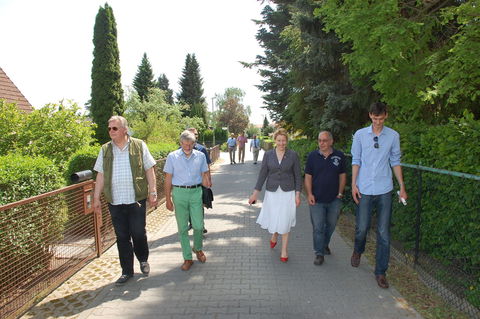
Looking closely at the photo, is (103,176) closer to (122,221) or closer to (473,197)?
(122,221)

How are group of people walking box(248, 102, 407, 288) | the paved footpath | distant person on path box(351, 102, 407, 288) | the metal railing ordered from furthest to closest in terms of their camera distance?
group of people walking box(248, 102, 407, 288) → distant person on path box(351, 102, 407, 288) → the metal railing → the paved footpath

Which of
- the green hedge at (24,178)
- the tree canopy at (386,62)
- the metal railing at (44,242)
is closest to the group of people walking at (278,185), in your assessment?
the metal railing at (44,242)

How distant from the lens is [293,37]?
12312 millimetres

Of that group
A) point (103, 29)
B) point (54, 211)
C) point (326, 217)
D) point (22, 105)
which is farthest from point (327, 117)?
point (103, 29)

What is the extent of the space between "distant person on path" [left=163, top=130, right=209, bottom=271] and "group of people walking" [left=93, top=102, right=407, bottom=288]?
0.01 meters

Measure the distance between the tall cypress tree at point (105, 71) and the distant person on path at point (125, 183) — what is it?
19159mm

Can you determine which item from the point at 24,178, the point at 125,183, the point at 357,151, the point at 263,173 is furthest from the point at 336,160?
the point at 24,178

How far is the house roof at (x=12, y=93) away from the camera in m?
14.6

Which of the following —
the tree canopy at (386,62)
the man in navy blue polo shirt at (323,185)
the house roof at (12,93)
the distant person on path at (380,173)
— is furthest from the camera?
the house roof at (12,93)

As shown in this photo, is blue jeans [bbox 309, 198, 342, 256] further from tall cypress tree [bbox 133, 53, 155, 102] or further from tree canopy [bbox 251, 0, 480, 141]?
tall cypress tree [bbox 133, 53, 155, 102]

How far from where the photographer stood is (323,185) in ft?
15.6

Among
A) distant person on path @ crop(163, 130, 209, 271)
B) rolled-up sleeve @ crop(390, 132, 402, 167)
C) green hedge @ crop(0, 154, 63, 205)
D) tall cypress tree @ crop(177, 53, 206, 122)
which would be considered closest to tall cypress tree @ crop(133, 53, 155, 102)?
tall cypress tree @ crop(177, 53, 206, 122)

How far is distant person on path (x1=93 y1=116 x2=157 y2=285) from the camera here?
4.17m

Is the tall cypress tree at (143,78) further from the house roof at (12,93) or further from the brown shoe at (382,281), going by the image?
the brown shoe at (382,281)
